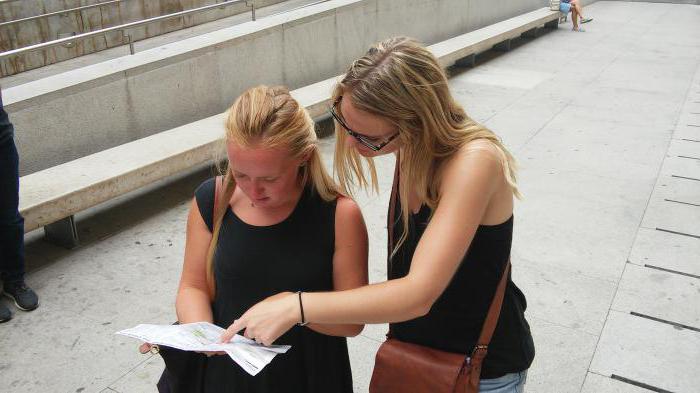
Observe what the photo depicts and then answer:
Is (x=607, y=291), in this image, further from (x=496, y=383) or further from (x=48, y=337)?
(x=48, y=337)

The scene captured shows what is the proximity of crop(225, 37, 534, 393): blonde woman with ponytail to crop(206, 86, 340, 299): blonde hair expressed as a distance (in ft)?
0.31

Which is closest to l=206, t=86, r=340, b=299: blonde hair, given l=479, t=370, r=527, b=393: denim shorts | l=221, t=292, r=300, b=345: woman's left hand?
l=221, t=292, r=300, b=345: woman's left hand

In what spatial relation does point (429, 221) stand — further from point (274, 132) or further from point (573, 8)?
point (573, 8)

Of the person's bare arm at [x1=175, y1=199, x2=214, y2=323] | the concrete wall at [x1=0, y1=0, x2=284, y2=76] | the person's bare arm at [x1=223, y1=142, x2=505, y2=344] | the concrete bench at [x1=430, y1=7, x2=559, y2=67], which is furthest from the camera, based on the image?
the concrete wall at [x1=0, y1=0, x2=284, y2=76]

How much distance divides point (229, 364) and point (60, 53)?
34.8 ft

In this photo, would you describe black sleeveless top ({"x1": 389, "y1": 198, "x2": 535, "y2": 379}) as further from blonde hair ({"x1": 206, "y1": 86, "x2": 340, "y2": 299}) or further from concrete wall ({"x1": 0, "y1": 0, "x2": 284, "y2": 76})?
concrete wall ({"x1": 0, "y1": 0, "x2": 284, "y2": 76})

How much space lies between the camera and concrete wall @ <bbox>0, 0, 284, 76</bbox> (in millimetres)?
10359

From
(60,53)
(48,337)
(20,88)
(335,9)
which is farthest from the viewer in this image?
(60,53)

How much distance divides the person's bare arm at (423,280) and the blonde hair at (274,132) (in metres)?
0.41

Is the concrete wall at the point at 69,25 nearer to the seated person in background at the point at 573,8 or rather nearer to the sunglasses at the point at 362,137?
the seated person in background at the point at 573,8

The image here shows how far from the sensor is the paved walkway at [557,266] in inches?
136

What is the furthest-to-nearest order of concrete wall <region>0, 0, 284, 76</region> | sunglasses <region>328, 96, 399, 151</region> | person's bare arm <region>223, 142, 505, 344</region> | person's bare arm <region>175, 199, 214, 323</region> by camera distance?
1. concrete wall <region>0, 0, 284, 76</region>
2. person's bare arm <region>175, 199, 214, 323</region>
3. sunglasses <region>328, 96, 399, 151</region>
4. person's bare arm <region>223, 142, 505, 344</region>

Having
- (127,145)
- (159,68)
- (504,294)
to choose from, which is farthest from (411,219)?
(159,68)

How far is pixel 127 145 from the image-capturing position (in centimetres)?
550
